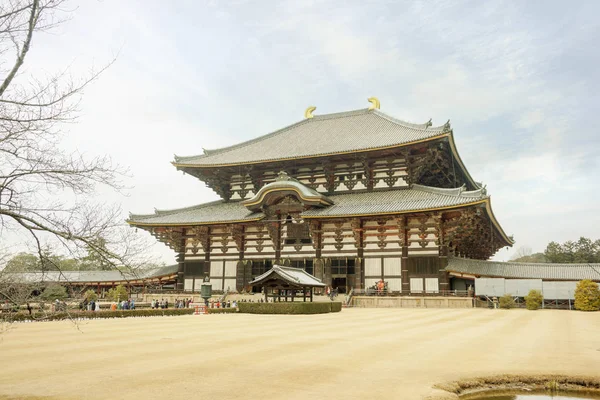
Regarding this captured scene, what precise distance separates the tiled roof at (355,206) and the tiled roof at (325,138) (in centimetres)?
422

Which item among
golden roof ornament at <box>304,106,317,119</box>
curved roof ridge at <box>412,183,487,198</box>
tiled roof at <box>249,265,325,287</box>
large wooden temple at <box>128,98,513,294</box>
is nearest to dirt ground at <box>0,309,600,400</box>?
tiled roof at <box>249,265,325,287</box>

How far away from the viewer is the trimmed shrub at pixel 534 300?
31.9 m

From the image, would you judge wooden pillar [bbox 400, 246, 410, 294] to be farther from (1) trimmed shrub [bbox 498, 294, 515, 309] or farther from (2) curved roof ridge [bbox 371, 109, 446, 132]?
(2) curved roof ridge [bbox 371, 109, 446, 132]

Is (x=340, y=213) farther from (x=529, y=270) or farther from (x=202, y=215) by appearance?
(x=529, y=270)

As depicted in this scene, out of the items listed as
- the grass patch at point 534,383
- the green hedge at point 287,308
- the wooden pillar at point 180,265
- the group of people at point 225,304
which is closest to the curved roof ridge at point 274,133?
the wooden pillar at point 180,265

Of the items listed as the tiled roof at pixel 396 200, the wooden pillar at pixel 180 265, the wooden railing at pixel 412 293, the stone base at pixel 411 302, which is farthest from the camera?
the wooden pillar at pixel 180 265

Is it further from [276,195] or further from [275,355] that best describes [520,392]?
[276,195]

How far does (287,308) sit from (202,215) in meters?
20.5

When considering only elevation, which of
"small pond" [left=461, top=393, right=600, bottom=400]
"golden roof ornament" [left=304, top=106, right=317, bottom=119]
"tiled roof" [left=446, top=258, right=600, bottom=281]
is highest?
"golden roof ornament" [left=304, top=106, right=317, bottom=119]

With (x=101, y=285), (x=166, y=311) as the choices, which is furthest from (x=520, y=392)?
(x=101, y=285)

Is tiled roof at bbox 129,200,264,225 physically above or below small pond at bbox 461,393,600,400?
above

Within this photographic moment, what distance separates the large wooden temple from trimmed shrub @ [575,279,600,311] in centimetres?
820

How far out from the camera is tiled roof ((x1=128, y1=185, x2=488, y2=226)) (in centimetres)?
3546

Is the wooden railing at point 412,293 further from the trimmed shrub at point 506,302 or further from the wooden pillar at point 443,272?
the trimmed shrub at point 506,302
